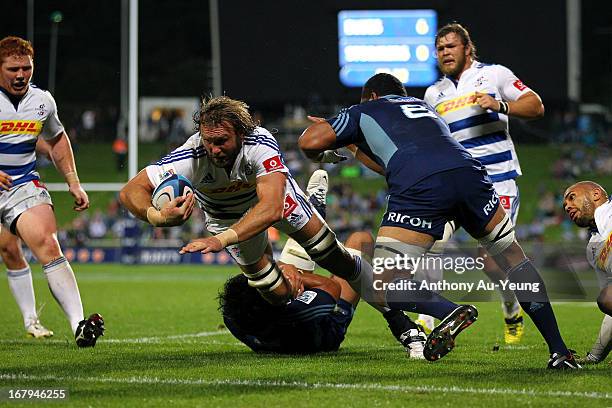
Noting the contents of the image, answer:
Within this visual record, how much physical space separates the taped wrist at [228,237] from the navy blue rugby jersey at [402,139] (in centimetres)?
90

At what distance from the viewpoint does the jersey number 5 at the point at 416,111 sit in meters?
6.09

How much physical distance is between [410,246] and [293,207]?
98 centimetres

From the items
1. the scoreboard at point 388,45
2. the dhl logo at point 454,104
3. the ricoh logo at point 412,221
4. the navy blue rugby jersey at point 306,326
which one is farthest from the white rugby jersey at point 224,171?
the scoreboard at point 388,45

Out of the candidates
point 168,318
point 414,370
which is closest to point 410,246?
point 414,370

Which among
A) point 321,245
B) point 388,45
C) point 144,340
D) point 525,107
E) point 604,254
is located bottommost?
point 144,340

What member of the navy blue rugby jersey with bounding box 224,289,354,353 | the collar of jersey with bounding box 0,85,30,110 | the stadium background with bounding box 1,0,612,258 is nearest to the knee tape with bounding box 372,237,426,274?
the navy blue rugby jersey with bounding box 224,289,354,353

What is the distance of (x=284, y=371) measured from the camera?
5.83 metres

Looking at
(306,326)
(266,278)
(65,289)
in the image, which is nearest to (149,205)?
(266,278)

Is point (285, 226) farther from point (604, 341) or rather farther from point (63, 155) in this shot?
point (63, 155)

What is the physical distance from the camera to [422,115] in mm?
6129

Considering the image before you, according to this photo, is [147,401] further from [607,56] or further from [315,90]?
[607,56]

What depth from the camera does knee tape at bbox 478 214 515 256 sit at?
6.06 m

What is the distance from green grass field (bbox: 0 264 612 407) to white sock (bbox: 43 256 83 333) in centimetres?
25

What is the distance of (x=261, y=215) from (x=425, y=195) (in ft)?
3.14
